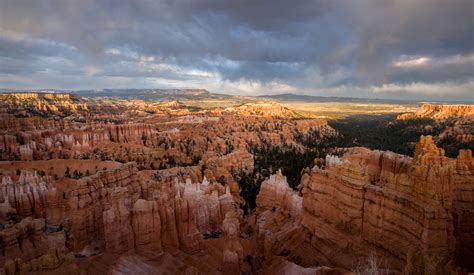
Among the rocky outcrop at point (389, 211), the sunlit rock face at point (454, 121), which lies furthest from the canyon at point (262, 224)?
the sunlit rock face at point (454, 121)

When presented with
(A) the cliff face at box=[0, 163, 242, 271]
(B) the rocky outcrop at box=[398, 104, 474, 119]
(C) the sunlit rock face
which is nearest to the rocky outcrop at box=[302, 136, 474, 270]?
(A) the cliff face at box=[0, 163, 242, 271]

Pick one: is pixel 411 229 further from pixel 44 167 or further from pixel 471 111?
pixel 471 111

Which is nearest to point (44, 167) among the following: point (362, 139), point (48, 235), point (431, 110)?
point (48, 235)

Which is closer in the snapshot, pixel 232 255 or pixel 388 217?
pixel 388 217

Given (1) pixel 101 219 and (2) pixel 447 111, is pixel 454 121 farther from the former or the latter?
(1) pixel 101 219

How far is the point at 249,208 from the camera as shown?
106ft

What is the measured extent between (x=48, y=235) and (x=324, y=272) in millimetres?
12411

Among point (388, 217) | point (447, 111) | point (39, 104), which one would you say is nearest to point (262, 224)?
point (388, 217)

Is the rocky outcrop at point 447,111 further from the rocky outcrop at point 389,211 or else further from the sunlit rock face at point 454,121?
the rocky outcrop at point 389,211

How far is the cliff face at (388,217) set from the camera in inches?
534

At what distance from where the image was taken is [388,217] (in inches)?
607

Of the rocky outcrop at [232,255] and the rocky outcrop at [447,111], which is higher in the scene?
the rocky outcrop at [447,111]

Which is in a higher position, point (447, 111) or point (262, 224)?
point (447, 111)

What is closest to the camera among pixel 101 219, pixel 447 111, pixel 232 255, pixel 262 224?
pixel 232 255
